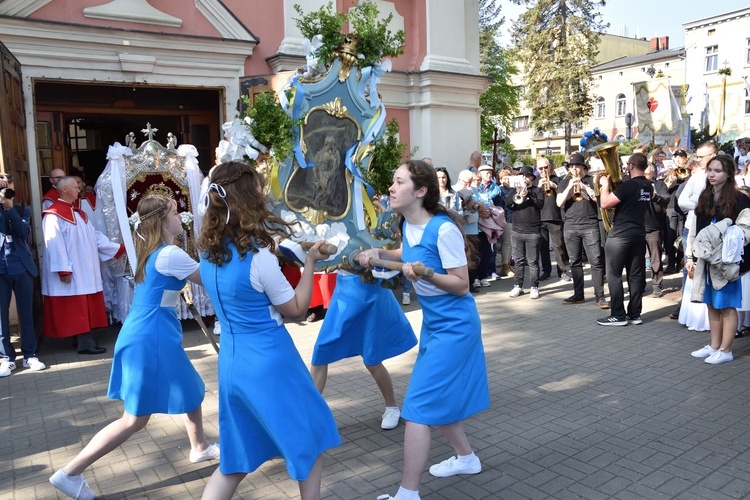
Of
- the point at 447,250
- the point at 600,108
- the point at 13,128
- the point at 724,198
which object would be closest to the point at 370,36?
the point at 447,250

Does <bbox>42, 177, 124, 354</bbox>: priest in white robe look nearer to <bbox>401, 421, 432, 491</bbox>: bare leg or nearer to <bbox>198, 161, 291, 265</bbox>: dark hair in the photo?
<bbox>198, 161, 291, 265</bbox>: dark hair

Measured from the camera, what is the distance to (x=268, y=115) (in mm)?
4070

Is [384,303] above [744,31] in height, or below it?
below

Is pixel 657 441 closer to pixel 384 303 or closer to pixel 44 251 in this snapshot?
pixel 384 303

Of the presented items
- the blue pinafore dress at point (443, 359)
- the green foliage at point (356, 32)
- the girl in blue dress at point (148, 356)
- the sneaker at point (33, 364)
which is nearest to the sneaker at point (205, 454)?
the girl in blue dress at point (148, 356)

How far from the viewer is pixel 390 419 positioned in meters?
4.63

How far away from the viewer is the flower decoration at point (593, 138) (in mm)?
7970

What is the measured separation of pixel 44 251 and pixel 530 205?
21.3ft

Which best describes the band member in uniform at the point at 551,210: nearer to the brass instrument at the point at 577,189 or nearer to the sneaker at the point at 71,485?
the brass instrument at the point at 577,189

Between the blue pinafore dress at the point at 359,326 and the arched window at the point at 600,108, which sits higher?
the arched window at the point at 600,108

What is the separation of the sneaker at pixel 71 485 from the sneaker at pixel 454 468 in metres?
2.06

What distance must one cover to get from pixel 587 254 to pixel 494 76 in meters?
24.5

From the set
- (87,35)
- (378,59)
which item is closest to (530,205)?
(378,59)

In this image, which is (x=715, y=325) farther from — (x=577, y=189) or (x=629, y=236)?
(x=577, y=189)
